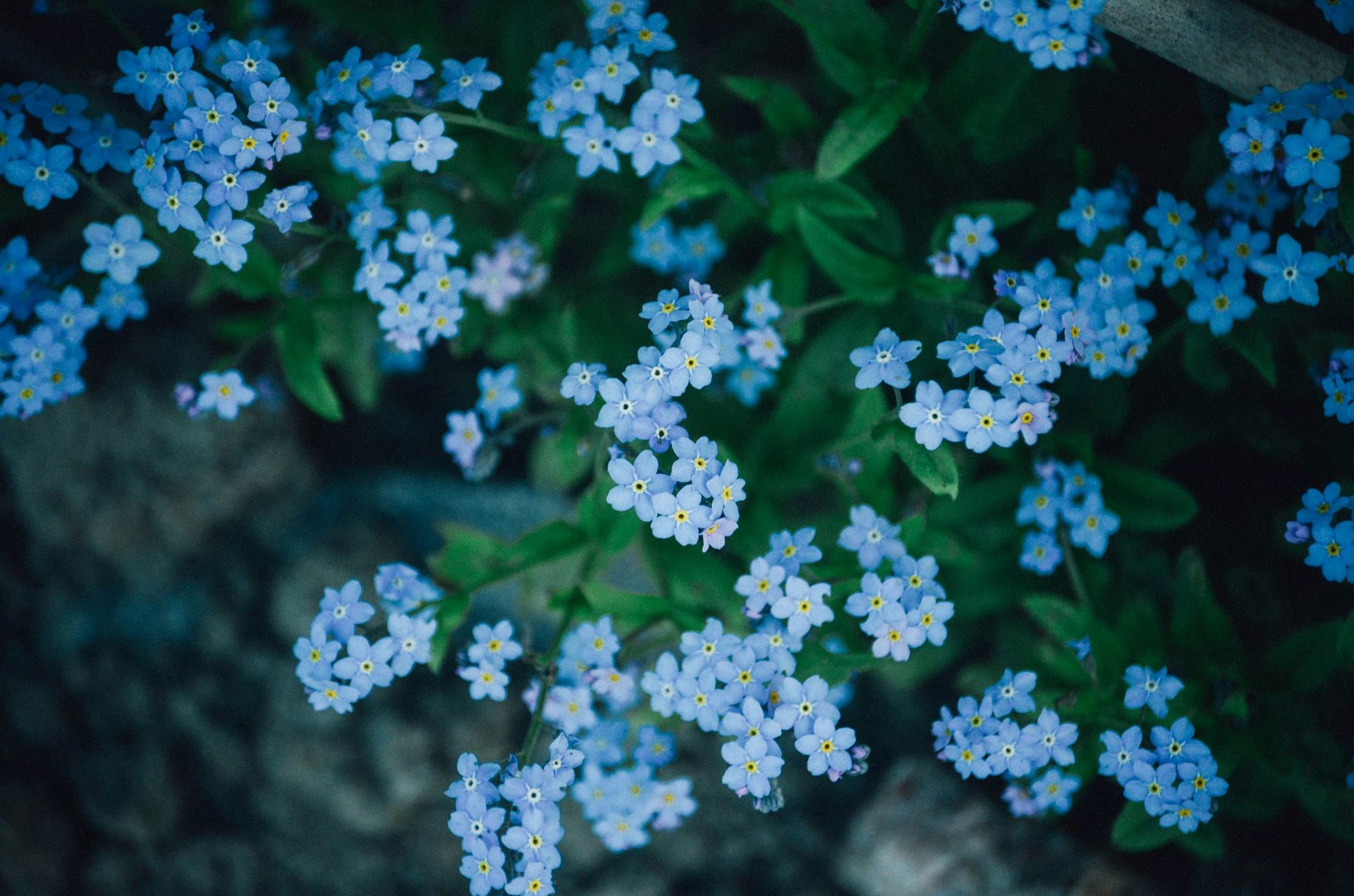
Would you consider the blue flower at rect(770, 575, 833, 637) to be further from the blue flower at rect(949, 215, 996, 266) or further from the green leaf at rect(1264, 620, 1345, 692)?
the green leaf at rect(1264, 620, 1345, 692)

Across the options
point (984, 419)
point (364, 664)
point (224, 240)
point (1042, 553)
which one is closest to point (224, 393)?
point (224, 240)

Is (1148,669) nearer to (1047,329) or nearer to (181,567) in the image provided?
(1047,329)

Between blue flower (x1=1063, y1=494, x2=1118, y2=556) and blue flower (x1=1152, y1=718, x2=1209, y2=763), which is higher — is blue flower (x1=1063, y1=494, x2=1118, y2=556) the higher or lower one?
the higher one

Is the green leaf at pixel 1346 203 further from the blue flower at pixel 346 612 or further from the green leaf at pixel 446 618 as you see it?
the blue flower at pixel 346 612

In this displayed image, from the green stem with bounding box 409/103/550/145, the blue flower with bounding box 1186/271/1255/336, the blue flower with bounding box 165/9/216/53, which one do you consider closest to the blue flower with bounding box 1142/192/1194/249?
the blue flower with bounding box 1186/271/1255/336

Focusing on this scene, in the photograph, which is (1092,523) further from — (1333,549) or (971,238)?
(971,238)

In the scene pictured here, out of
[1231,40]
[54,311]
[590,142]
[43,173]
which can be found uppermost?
[1231,40]

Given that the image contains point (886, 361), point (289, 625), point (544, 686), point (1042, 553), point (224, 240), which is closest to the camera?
point (886, 361)

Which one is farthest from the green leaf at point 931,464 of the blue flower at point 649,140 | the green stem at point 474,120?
the green stem at point 474,120
